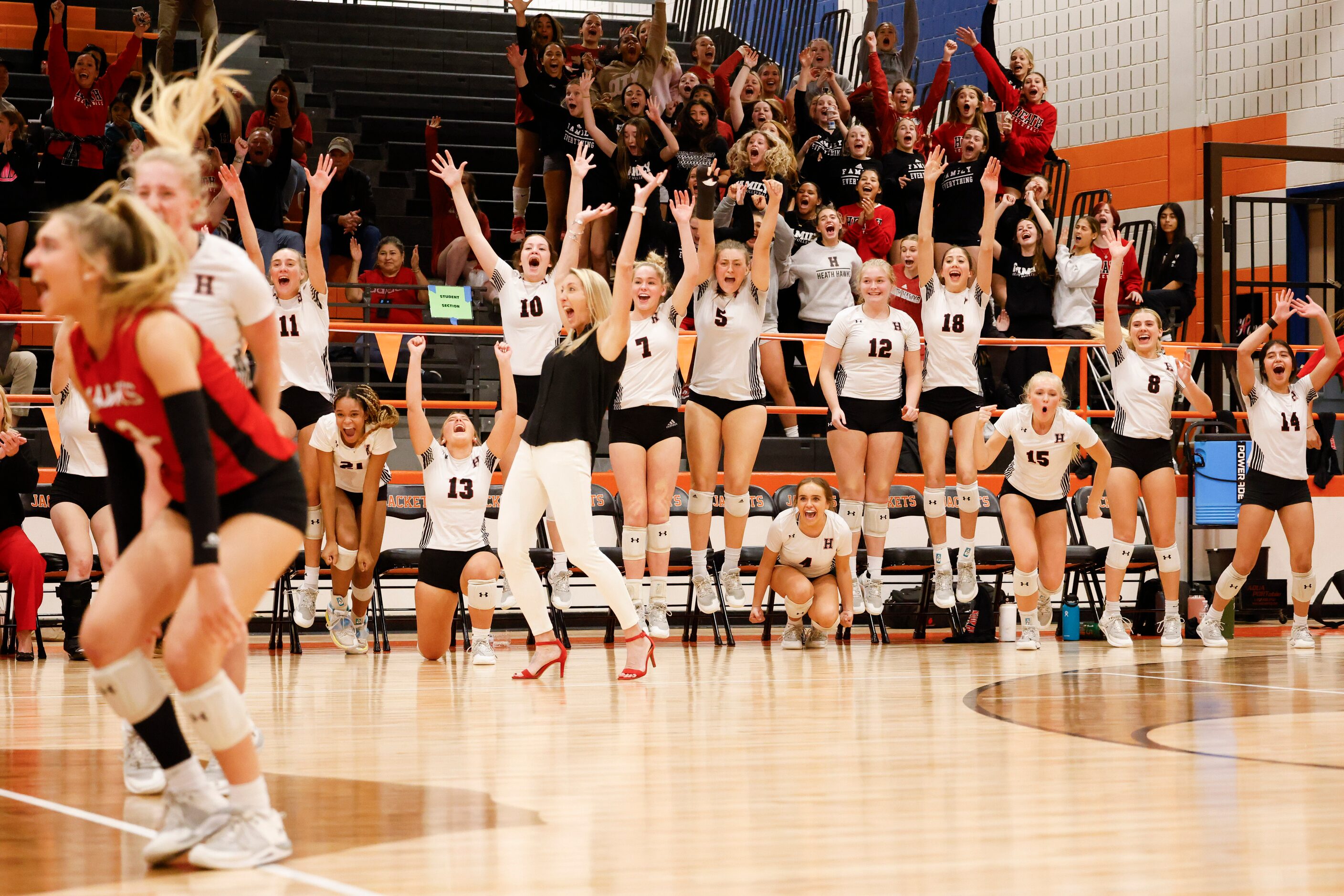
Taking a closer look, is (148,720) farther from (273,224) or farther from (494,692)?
(273,224)

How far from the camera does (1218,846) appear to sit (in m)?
3.40

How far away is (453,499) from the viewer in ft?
28.2

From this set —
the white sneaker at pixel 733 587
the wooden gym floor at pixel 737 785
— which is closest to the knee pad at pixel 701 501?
the white sneaker at pixel 733 587

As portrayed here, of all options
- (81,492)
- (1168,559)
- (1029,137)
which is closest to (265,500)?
(81,492)

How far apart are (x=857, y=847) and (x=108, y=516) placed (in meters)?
6.25

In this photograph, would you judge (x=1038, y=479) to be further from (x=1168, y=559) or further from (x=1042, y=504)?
(x=1168, y=559)

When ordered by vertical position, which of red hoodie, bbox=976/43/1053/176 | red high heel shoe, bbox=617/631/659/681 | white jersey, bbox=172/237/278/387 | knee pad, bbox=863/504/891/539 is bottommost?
red high heel shoe, bbox=617/631/659/681

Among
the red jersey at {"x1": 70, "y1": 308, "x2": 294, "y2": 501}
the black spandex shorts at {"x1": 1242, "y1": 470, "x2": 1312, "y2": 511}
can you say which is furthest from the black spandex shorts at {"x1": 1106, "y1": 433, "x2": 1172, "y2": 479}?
the red jersey at {"x1": 70, "y1": 308, "x2": 294, "y2": 501}

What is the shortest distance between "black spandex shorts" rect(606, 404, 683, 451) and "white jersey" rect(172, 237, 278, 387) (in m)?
4.95

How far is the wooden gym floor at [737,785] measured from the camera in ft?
10.4

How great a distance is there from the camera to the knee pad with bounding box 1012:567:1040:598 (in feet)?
31.2

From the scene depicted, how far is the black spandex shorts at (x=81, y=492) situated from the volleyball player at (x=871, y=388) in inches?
180

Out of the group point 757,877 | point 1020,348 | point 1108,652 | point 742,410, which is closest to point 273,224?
point 742,410

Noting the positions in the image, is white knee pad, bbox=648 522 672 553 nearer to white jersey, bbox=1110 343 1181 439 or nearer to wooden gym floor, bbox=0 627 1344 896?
wooden gym floor, bbox=0 627 1344 896
